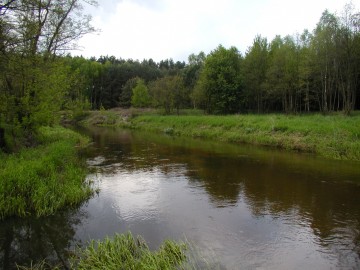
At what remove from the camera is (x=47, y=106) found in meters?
20.3

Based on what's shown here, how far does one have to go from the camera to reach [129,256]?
7488mm

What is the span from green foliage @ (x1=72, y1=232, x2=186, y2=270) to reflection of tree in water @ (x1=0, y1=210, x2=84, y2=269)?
722 millimetres

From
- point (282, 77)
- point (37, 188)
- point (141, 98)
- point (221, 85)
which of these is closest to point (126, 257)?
point (37, 188)

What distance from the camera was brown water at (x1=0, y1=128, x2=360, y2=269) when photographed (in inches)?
325

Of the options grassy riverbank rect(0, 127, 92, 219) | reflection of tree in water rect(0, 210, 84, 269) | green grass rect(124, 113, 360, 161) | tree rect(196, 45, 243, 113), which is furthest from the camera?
tree rect(196, 45, 243, 113)

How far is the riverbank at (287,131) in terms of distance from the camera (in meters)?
22.5

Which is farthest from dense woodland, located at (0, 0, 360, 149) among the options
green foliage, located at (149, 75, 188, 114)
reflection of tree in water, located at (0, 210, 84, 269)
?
reflection of tree in water, located at (0, 210, 84, 269)

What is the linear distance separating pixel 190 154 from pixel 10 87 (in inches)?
528

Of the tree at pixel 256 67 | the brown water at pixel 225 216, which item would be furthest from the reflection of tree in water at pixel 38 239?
the tree at pixel 256 67

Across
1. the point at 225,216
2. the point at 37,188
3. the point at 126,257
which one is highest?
the point at 37,188

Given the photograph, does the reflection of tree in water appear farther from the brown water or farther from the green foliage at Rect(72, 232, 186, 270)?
the green foliage at Rect(72, 232, 186, 270)

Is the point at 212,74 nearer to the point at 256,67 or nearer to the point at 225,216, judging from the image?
the point at 256,67

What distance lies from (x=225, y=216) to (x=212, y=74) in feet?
150

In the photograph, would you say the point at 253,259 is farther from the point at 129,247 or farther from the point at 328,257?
the point at 129,247
